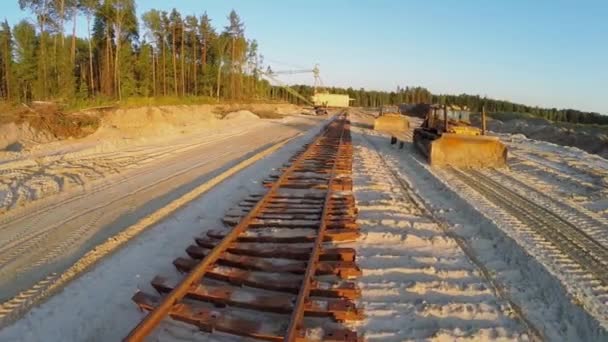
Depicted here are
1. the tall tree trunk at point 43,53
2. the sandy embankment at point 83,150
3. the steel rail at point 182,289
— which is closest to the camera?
the steel rail at point 182,289

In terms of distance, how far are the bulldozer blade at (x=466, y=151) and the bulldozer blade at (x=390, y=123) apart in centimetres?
1937

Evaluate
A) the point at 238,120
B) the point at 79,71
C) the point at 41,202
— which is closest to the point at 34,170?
the point at 41,202

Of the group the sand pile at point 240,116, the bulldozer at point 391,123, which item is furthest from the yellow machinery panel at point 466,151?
the sand pile at point 240,116

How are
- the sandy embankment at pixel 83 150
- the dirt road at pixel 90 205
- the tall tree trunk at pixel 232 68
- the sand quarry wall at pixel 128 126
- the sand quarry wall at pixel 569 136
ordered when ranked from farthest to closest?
the tall tree trunk at pixel 232 68, the sand quarry wall at pixel 569 136, the sand quarry wall at pixel 128 126, the sandy embankment at pixel 83 150, the dirt road at pixel 90 205

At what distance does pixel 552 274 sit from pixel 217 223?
4981 millimetres

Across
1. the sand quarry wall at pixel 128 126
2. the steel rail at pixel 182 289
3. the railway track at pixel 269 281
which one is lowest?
the railway track at pixel 269 281

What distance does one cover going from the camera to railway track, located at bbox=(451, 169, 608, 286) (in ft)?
21.9

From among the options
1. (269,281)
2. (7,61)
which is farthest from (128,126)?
(7,61)

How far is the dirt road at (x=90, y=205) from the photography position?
248 inches

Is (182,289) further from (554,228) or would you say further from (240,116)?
(240,116)

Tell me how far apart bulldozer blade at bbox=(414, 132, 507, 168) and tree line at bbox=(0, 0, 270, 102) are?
25241 millimetres

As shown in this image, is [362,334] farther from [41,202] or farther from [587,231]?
[41,202]

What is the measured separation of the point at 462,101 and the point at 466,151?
10493cm

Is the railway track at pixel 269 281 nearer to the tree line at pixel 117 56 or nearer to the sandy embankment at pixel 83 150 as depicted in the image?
the sandy embankment at pixel 83 150
